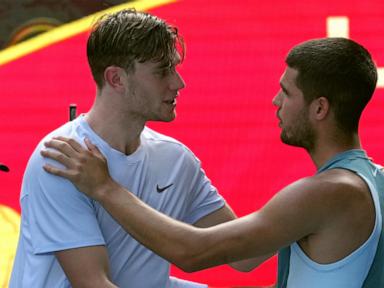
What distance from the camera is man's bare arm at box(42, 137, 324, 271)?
6.12ft

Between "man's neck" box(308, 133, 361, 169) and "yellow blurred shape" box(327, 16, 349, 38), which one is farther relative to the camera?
"yellow blurred shape" box(327, 16, 349, 38)

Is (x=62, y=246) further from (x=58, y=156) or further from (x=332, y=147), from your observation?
(x=332, y=147)

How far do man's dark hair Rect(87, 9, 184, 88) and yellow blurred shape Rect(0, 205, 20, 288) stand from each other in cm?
161

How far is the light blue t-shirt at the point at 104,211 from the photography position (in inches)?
80.3

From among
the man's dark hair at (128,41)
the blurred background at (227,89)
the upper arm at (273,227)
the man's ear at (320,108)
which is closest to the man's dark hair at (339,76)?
the man's ear at (320,108)

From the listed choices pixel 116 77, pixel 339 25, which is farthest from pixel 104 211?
pixel 339 25

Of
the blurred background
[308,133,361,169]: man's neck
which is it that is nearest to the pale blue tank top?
[308,133,361,169]: man's neck

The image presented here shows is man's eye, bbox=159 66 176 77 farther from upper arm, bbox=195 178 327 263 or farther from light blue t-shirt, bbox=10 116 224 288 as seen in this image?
upper arm, bbox=195 178 327 263

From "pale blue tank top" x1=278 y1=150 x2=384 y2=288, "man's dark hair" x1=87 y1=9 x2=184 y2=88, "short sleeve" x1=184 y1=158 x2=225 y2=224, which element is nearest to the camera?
"pale blue tank top" x1=278 y1=150 x2=384 y2=288

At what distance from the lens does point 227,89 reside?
3.77 m

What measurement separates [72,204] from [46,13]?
1825 mm

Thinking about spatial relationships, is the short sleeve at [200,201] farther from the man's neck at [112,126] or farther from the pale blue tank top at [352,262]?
the pale blue tank top at [352,262]

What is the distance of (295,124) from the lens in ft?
6.45

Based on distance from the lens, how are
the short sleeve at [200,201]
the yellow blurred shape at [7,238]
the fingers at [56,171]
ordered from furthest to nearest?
the yellow blurred shape at [7,238] < the short sleeve at [200,201] < the fingers at [56,171]
